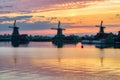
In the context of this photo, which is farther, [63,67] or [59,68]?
[63,67]

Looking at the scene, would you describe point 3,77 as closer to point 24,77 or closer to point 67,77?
point 24,77

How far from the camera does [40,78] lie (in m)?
38.4

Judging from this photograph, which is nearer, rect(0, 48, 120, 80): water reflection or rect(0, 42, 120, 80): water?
rect(0, 42, 120, 80): water

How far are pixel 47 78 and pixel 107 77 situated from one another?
6366 millimetres

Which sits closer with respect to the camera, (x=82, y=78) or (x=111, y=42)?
(x=82, y=78)

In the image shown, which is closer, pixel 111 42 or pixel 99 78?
pixel 99 78

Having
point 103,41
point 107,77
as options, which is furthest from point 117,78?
point 103,41

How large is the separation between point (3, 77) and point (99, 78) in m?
10.3

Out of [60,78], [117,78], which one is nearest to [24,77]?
[60,78]

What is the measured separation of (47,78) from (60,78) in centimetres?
138

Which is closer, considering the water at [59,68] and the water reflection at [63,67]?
the water at [59,68]

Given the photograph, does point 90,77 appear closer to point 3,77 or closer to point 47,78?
point 47,78

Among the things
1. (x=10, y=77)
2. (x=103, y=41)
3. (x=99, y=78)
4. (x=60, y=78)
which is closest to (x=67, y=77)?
(x=60, y=78)

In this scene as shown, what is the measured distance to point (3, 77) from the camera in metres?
39.7
